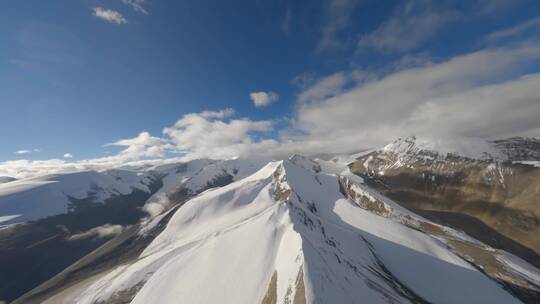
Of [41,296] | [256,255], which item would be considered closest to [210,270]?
[256,255]

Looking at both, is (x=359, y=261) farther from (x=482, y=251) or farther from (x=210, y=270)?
(x=482, y=251)

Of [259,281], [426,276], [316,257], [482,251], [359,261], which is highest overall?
[316,257]

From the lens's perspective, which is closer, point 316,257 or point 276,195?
point 316,257

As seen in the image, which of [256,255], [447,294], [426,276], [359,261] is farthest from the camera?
[426,276]

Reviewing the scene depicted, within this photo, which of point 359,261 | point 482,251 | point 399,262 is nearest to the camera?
point 359,261

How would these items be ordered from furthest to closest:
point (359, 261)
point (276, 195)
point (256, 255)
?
point (276, 195), point (359, 261), point (256, 255)

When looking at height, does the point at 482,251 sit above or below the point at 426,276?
below

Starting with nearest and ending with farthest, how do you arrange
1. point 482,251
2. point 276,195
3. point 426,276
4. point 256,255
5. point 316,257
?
point 316,257, point 256,255, point 426,276, point 482,251, point 276,195

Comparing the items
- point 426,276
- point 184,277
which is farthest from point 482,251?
point 184,277

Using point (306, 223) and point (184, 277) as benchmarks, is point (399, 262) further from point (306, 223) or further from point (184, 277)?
point (184, 277)
